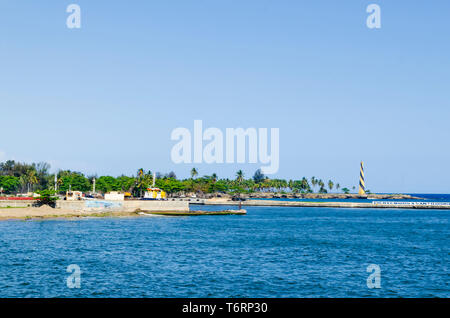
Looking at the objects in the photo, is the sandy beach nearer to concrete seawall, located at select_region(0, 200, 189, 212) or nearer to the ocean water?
concrete seawall, located at select_region(0, 200, 189, 212)

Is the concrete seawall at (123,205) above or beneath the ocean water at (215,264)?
above

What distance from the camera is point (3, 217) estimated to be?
96.6 meters

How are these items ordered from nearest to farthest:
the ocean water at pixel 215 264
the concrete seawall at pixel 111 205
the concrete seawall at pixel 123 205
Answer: the ocean water at pixel 215 264, the concrete seawall at pixel 111 205, the concrete seawall at pixel 123 205

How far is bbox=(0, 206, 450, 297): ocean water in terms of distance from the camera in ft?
113

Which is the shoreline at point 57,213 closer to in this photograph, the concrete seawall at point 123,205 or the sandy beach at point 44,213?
the sandy beach at point 44,213

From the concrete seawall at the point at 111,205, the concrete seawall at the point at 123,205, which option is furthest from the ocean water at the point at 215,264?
the concrete seawall at the point at 123,205

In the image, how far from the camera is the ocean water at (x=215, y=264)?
34.3m

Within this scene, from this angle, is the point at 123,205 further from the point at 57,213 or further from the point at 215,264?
the point at 215,264

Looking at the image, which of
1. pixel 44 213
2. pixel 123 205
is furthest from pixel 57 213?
pixel 123 205

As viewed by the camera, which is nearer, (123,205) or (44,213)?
(44,213)

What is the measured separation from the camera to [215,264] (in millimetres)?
46469
